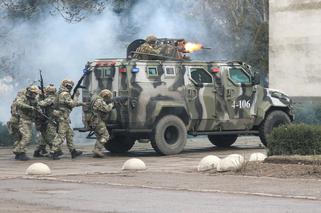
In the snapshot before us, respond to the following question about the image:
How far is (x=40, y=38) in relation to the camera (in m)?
27.1

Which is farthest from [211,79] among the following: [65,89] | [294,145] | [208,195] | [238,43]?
[238,43]

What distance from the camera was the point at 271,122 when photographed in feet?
76.3

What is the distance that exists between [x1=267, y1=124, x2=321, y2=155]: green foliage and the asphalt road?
1.63 m

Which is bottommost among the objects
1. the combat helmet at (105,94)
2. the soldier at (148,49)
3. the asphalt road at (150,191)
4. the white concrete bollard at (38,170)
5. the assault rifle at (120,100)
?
the asphalt road at (150,191)

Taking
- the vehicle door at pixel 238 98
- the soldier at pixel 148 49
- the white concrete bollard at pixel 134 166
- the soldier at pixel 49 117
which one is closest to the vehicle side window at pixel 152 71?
the soldier at pixel 148 49

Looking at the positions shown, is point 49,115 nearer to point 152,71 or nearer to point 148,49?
point 152,71

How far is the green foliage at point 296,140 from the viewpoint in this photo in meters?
16.8

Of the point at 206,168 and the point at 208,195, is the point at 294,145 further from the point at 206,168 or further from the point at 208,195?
the point at 208,195

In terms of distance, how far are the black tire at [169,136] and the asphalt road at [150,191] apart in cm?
196

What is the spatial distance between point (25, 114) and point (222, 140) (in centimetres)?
584

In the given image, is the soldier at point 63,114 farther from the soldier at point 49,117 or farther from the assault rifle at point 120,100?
the assault rifle at point 120,100

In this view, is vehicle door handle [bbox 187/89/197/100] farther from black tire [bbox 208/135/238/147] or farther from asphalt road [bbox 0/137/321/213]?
asphalt road [bbox 0/137/321/213]

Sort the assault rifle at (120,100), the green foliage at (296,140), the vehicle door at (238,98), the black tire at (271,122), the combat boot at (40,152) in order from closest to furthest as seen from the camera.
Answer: the green foliage at (296,140)
the assault rifle at (120,100)
the combat boot at (40,152)
the vehicle door at (238,98)
the black tire at (271,122)

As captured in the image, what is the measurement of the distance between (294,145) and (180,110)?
5.11m
